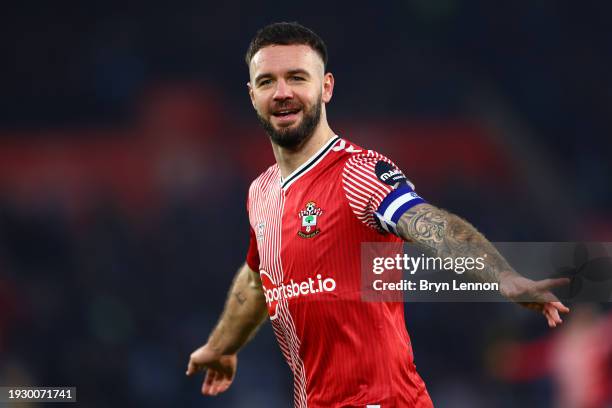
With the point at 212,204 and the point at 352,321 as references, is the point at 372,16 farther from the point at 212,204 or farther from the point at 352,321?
the point at 352,321

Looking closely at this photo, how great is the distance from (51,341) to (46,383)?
639 mm

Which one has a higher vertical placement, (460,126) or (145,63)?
(145,63)

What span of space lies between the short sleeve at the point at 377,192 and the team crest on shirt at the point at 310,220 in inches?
5.8

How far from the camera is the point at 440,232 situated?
2.87m

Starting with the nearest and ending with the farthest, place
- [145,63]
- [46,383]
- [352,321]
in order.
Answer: [352,321]
[46,383]
[145,63]

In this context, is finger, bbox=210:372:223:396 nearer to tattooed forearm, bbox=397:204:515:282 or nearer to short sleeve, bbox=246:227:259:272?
short sleeve, bbox=246:227:259:272

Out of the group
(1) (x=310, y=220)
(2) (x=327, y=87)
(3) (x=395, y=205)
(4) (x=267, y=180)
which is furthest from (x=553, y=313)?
(4) (x=267, y=180)

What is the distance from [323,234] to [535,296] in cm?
101

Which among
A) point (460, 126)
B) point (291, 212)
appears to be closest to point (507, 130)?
point (460, 126)

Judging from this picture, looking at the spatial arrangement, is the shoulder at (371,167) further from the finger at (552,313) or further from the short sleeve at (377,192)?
the finger at (552,313)

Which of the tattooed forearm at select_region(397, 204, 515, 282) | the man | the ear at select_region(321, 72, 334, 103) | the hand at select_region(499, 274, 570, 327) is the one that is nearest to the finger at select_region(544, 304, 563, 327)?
the hand at select_region(499, 274, 570, 327)

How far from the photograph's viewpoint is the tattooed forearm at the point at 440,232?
2826 millimetres

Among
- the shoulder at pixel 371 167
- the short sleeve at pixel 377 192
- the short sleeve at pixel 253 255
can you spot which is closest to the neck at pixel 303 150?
the shoulder at pixel 371 167

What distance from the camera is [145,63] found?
11.0m
